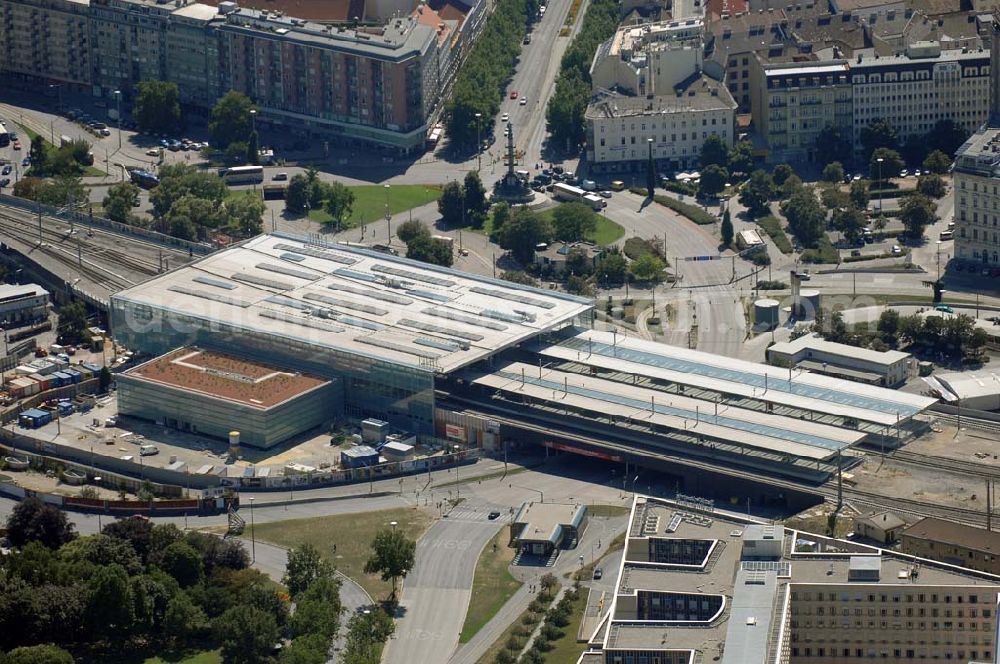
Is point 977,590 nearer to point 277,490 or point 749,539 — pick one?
point 749,539

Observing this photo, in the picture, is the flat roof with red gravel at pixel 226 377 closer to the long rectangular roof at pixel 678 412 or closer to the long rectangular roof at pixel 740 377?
the long rectangular roof at pixel 678 412

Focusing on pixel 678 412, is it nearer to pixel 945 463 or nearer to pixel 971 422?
pixel 945 463

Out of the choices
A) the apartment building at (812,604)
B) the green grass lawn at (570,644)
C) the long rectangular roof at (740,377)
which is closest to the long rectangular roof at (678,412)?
the long rectangular roof at (740,377)

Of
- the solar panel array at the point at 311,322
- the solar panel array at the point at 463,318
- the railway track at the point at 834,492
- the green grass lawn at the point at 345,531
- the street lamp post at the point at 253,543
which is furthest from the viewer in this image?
the solar panel array at the point at 311,322

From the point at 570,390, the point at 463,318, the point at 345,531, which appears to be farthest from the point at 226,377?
the point at 570,390

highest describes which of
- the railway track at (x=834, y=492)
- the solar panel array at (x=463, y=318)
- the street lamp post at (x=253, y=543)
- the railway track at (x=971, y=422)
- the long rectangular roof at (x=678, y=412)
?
the solar panel array at (x=463, y=318)

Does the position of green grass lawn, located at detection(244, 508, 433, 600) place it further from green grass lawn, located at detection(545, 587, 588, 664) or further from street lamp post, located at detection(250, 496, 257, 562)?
green grass lawn, located at detection(545, 587, 588, 664)
